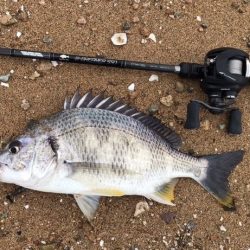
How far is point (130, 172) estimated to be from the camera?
10.1ft

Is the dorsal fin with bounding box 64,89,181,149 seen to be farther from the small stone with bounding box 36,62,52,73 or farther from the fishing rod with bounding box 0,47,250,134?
the small stone with bounding box 36,62,52,73

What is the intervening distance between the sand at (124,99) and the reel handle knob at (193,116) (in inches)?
7.7

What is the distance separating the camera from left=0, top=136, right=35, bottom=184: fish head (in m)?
2.95

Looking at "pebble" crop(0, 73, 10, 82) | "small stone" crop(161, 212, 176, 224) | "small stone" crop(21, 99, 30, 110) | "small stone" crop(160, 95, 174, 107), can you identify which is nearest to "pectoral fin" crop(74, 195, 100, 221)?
"small stone" crop(161, 212, 176, 224)

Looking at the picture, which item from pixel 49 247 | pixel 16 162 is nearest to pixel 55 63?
pixel 16 162

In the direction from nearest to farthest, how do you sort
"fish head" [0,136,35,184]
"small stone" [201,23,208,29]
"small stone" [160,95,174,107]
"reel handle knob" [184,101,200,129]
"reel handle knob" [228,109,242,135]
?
"fish head" [0,136,35,184] < "reel handle knob" [184,101,200,129] < "reel handle knob" [228,109,242,135] < "small stone" [160,95,174,107] < "small stone" [201,23,208,29]

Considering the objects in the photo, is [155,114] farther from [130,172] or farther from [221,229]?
[221,229]

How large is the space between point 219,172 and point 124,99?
83cm

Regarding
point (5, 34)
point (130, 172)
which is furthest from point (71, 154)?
point (5, 34)

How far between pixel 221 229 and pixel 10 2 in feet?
7.19

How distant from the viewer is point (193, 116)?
320 centimetres

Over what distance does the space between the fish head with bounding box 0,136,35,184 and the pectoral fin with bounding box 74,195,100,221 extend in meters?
0.40

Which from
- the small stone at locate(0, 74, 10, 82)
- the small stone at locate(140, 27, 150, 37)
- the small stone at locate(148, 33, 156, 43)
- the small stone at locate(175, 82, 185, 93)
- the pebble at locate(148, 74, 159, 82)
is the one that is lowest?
the small stone at locate(175, 82, 185, 93)

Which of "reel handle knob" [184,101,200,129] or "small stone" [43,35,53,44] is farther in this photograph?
"small stone" [43,35,53,44]
